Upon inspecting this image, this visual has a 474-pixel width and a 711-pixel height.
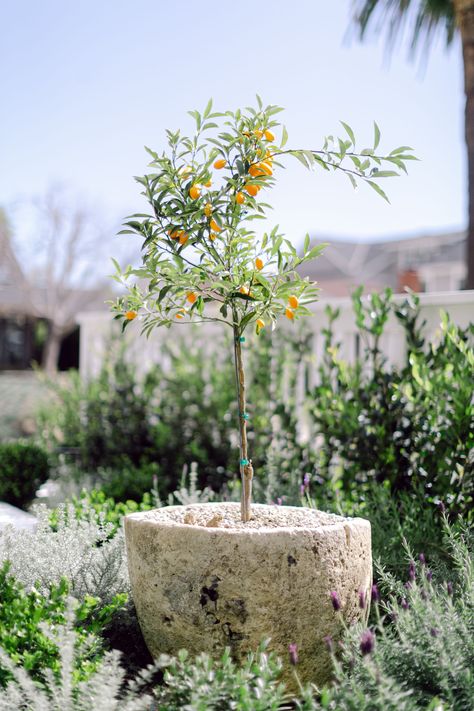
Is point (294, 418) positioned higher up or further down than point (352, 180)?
further down

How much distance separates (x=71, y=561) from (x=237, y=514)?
0.62 metres

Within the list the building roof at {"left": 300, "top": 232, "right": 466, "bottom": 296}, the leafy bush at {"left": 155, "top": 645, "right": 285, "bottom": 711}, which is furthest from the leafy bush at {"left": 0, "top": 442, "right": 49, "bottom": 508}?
the building roof at {"left": 300, "top": 232, "right": 466, "bottom": 296}

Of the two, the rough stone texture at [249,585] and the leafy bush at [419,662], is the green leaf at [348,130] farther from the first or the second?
the leafy bush at [419,662]

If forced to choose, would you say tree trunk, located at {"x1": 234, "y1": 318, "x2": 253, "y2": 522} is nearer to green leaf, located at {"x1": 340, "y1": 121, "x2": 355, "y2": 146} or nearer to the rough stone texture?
the rough stone texture

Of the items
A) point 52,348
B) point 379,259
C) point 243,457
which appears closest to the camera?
point 243,457

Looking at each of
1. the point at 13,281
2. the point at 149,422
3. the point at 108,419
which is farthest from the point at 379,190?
the point at 13,281

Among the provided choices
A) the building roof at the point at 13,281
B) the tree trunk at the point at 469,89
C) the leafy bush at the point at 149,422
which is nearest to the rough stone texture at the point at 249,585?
the leafy bush at the point at 149,422

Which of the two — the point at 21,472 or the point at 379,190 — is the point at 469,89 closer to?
the point at 379,190

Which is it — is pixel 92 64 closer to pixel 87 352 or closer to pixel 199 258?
pixel 87 352

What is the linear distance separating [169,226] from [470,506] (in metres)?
1.94

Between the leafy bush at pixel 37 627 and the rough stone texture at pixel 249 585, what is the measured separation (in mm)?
187

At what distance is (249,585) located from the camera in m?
2.19

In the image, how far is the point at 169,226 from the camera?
242 cm

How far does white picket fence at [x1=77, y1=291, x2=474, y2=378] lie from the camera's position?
12.7ft
